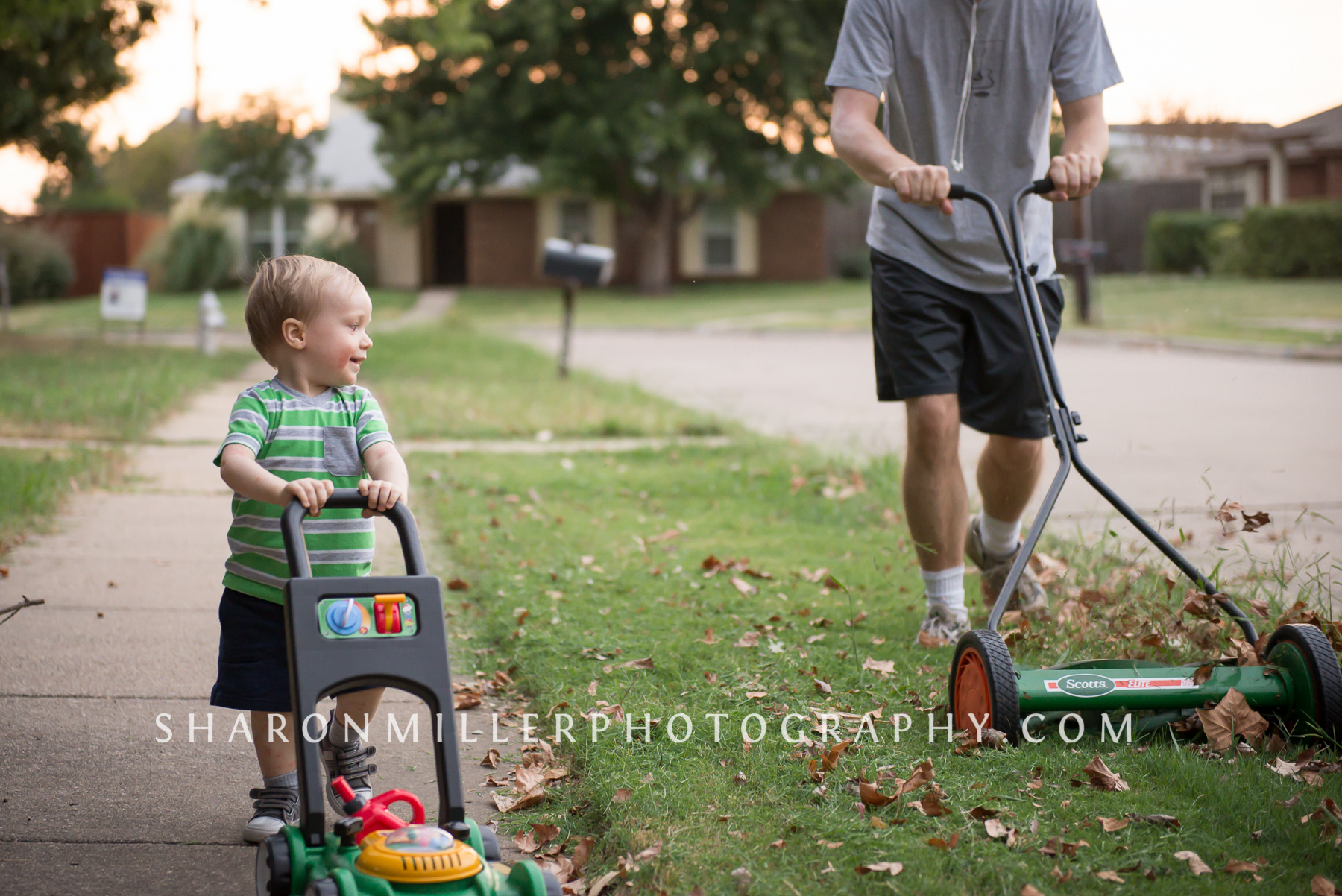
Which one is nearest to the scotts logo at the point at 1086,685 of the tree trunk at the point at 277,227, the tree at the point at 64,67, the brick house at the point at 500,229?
the tree at the point at 64,67

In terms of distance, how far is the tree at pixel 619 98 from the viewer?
95.2 ft

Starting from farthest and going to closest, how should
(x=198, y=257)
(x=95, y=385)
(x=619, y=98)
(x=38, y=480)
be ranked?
(x=198, y=257) < (x=619, y=98) < (x=95, y=385) < (x=38, y=480)

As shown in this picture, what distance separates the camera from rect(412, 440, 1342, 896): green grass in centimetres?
251

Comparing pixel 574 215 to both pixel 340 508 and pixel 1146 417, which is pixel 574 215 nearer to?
pixel 1146 417

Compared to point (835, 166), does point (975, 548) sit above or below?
below

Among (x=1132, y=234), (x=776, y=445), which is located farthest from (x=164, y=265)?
(x=776, y=445)

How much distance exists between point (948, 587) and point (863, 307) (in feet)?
77.8

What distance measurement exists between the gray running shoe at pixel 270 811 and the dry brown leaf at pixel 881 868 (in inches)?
47.2

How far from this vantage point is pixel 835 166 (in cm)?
3175

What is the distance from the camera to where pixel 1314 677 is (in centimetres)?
293

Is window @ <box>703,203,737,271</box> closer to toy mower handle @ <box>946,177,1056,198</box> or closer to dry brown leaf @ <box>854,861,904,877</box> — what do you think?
toy mower handle @ <box>946,177,1056,198</box>

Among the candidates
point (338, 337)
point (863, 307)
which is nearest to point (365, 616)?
point (338, 337)

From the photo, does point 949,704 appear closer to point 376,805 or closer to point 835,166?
point 376,805

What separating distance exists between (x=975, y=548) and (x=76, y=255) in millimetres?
37287
